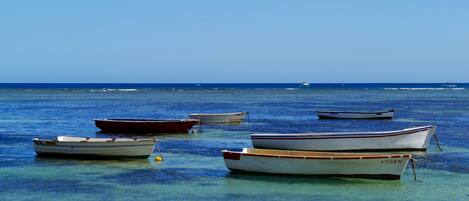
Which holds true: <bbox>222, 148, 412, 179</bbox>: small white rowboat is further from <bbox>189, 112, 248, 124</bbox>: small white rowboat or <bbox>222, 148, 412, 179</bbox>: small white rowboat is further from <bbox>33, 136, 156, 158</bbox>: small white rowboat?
<bbox>189, 112, 248, 124</bbox>: small white rowboat

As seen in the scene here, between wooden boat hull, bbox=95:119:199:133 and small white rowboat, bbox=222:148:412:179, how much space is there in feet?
56.4

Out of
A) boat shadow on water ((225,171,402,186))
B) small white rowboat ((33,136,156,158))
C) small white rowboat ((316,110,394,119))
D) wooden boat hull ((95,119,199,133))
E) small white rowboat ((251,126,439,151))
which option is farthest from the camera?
small white rowboat ((316,110,394,119))

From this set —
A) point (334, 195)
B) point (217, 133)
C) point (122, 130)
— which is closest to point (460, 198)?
point (334, 195)

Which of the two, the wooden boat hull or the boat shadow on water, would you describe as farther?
the wooden boat hull

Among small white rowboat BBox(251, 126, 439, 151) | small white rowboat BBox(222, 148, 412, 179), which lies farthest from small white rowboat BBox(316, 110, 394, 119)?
small white rowboat BBox(222, 148, 412, 179)

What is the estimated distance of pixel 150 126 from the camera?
4078 centimetres

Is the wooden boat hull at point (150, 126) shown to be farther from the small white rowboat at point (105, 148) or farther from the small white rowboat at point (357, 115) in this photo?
the small white rowboat at point (357, 115)

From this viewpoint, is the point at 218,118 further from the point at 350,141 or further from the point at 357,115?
the point at 350,141

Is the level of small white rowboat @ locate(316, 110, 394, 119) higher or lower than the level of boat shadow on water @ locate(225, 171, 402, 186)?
higher

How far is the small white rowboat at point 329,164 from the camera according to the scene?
73.8 ft

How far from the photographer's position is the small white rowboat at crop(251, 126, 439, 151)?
2983 centimetres

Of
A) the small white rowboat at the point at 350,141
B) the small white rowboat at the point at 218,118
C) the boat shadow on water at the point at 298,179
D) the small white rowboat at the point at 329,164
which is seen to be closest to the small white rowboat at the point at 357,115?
the small white rowboat at the point at 218,118

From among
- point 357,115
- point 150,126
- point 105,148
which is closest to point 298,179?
point 105,148

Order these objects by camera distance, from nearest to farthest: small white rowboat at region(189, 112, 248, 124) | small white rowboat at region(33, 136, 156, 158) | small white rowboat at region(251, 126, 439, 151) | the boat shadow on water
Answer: the boat shadow on water
small white rowboat at region(33, 136, 156, 158)
small white rowboat at region(251, 126, 439, 151)
small white rowboat at region(189, 112, 248, 124)
